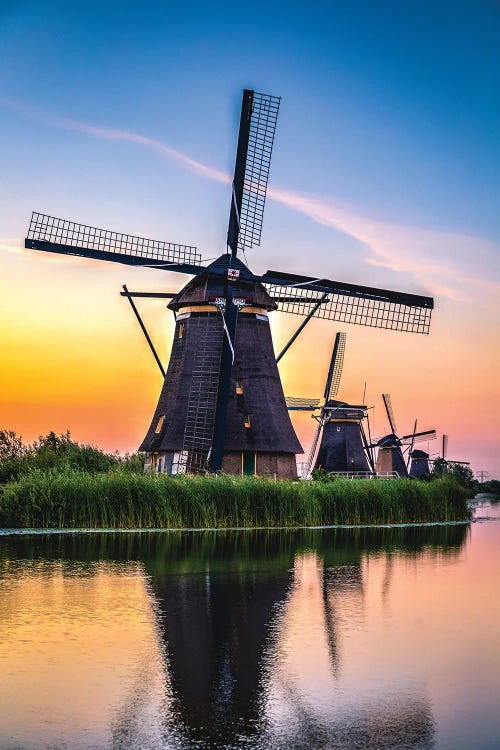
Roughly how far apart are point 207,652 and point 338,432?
39923 millimetres

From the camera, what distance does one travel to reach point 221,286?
29.6m

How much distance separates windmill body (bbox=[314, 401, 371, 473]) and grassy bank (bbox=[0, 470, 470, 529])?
834 inches

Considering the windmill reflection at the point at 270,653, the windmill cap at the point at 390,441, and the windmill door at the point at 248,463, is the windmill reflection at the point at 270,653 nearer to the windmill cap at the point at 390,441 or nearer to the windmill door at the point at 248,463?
the windmill door at the point at 248,463

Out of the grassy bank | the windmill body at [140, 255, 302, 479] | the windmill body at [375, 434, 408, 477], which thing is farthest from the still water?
the windmill body at [375, 434, 408, 477]

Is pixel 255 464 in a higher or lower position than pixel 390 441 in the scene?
lower

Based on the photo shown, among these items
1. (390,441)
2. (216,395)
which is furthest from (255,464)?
(390,441)

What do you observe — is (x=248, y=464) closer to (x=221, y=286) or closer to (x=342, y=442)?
(x=221, y=286)

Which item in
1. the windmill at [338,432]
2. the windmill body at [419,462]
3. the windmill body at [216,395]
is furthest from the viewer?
the windmill body at [419,462]

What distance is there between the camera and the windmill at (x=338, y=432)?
48688 mm

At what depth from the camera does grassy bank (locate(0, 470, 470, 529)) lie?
2231 centimetres

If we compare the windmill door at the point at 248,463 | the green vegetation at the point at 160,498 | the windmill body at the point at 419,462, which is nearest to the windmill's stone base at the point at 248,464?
the windmill door at the point at 248,463

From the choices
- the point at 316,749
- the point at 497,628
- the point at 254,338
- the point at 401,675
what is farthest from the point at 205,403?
the point at 316,749

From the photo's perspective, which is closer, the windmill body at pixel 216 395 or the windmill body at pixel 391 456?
the windmill body at pixel 216 395

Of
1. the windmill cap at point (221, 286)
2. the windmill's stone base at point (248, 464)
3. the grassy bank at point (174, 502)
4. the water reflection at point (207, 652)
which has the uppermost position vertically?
Result: the windmill cap at point (221, 286)
